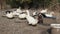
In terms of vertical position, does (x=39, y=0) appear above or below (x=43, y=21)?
above

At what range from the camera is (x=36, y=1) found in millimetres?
6969

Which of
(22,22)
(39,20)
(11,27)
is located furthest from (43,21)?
(11,27)

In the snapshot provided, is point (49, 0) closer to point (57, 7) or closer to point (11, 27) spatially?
point (57, 7)

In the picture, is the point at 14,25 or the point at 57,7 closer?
the point at 14,25

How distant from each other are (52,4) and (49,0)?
0.19 meters

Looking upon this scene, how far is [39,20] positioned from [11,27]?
2.60 feet

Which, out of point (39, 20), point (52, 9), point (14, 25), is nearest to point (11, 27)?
point (14, 25)

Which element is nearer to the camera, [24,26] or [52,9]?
[24,26]

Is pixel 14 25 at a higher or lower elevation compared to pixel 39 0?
lower

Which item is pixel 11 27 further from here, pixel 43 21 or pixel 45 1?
pixel 45 1

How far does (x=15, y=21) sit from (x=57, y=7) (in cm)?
227

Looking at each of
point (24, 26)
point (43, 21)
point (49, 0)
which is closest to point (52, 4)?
point (49, 0)

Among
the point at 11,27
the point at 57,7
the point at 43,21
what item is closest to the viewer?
the point at 11,27

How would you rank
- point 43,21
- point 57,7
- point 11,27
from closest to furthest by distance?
point 11,27 → point 43,21 → point 57,7
